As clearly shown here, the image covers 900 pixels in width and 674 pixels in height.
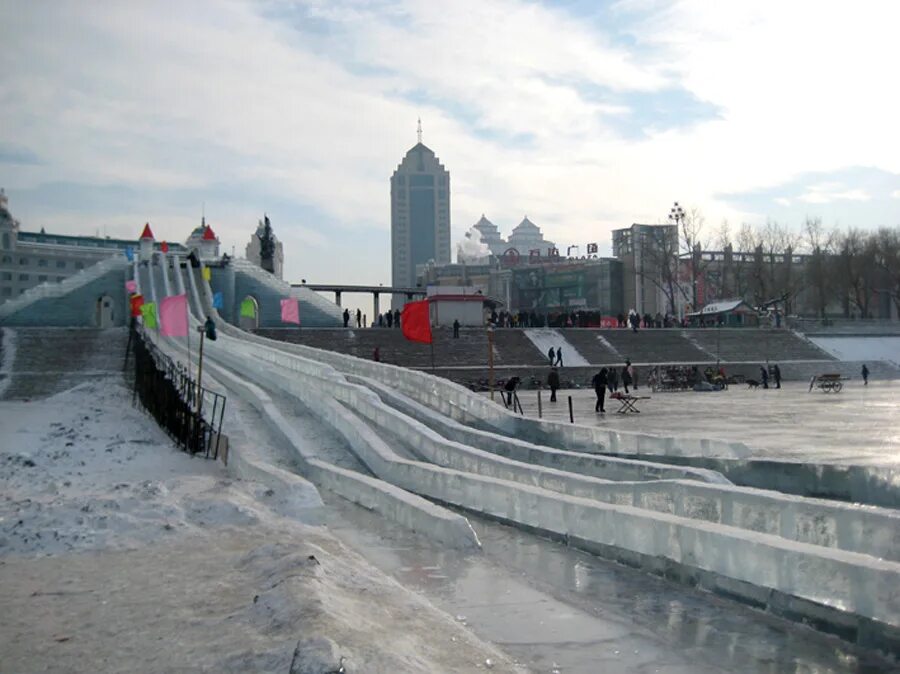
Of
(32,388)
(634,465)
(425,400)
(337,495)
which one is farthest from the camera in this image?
(32,388)

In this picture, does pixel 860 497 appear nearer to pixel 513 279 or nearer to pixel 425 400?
pixel 425 400

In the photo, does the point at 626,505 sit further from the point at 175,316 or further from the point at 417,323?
the point at 175,316

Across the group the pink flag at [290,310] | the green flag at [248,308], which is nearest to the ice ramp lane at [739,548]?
the pink flag at [290,310]

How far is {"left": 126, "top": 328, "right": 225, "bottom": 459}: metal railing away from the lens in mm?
14195

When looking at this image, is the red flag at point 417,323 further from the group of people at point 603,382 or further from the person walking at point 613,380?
the person walking at point 613,380

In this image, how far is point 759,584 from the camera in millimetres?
6203

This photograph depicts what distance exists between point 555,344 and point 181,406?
2768 cm

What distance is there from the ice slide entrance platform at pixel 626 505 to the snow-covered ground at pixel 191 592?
1.97 meters

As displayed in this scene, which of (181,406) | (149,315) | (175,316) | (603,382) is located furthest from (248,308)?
(181,406)

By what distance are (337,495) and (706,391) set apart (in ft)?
74.7

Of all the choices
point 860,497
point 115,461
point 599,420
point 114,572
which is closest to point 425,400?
point 599,420

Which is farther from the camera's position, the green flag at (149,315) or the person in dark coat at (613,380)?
the green flag at (149,315)

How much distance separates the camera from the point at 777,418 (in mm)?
19672

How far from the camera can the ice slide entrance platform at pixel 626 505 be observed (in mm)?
5699
